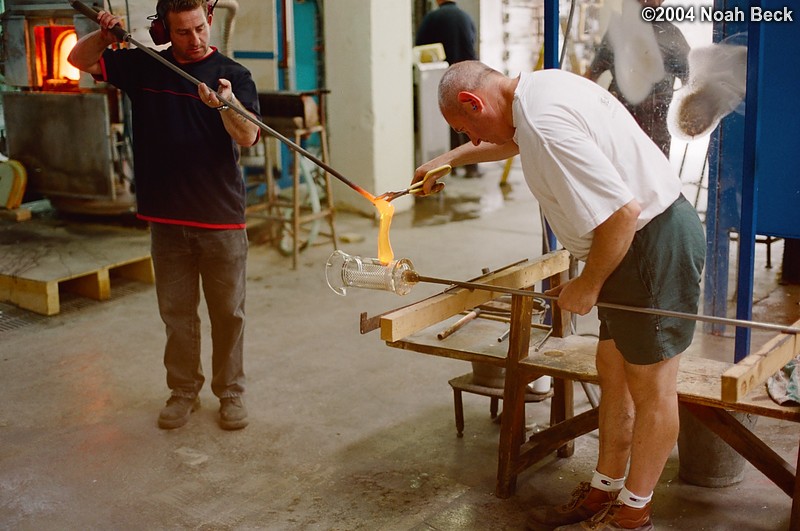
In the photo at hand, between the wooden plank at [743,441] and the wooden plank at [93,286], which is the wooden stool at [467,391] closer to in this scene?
the wooden plank at [743,441]

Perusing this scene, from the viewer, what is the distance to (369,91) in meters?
8.17

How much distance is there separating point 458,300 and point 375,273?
32cm

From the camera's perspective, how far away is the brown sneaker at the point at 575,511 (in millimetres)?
3207

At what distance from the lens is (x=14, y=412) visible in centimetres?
439

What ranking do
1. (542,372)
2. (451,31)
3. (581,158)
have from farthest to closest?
(451,31), (542,372), (581,158)

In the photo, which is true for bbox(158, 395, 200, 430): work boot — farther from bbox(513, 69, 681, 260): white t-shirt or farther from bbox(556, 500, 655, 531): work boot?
bbox(513, 69, 681, 260): white t-shirt

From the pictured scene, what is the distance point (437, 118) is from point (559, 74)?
6.73m

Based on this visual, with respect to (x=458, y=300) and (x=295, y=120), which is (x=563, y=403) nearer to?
(x=458, y=300)

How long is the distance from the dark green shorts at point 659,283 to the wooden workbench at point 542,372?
0.24 m

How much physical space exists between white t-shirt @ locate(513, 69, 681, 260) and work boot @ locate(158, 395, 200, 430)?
217 cm

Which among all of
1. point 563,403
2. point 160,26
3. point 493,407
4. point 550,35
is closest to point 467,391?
point 493,407

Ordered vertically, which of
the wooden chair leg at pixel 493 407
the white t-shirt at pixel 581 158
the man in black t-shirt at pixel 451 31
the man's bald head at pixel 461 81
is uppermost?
the man in black t-shirt at pixel 451 31

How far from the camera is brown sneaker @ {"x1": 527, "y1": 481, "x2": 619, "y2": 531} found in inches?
126

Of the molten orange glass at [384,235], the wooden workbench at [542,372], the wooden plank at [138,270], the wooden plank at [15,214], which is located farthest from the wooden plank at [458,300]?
the wooden plank at [15,214]
